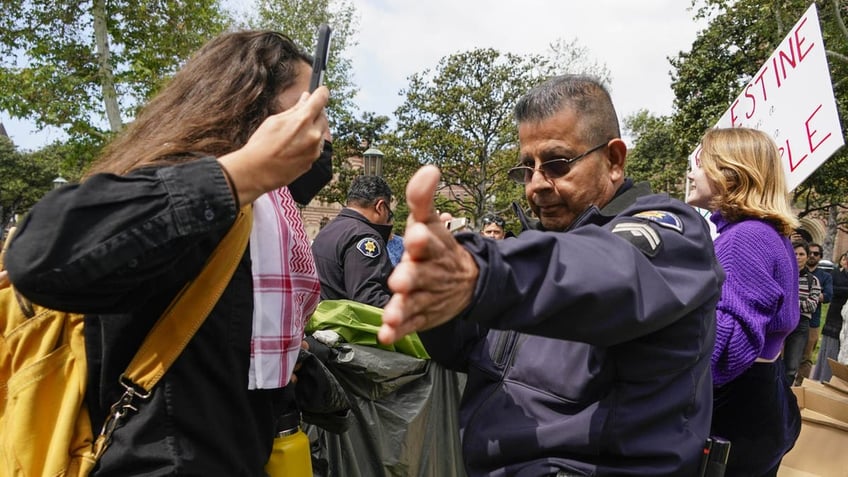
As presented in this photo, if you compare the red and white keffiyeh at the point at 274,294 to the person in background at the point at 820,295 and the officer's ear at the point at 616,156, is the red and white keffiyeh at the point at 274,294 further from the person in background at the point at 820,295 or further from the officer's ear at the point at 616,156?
the person in background at the point at 820,295

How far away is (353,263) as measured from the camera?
3580mm

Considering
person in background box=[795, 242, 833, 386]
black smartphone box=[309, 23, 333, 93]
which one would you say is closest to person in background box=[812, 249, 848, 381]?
person in background box=[795, 242, 833, 386]

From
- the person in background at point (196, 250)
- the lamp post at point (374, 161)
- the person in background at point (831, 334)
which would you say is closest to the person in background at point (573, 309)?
the person in background at point (196, 250)

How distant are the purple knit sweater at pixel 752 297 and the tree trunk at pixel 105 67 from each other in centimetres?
1022

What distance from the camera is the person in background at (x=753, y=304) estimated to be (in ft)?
7.26

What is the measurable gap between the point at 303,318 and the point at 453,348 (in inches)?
18.2

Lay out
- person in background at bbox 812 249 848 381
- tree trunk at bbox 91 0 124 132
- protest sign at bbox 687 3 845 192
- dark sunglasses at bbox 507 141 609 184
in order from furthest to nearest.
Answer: tree trunk at bbox 91 0 124 132, person in background at bbox 812 249 848 381, protest sign at bbox 687 3 845 192, dark sunglasses at bbox 507 141 609 184

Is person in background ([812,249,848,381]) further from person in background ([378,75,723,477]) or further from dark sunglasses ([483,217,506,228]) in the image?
person in background ([378,75,723,477])

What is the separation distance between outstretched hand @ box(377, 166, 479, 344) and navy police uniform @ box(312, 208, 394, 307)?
264 centimetres

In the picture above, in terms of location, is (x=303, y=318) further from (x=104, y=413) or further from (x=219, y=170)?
(x=219, y=170)

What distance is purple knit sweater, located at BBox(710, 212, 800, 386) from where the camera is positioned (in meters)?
2.19

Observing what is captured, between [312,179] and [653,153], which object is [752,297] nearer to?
[312,179]

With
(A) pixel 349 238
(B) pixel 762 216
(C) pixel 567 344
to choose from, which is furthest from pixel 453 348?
(A) pixel 349 238

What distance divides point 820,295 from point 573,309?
777 centimetres
